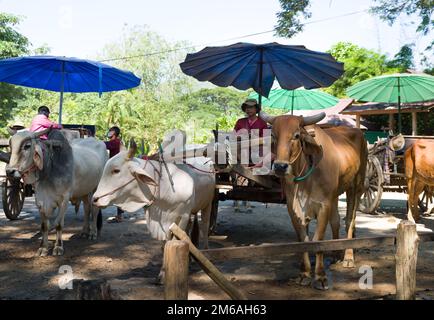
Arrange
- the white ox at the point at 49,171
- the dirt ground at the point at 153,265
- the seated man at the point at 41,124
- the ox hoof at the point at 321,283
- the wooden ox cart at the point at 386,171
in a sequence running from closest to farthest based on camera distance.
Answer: the dirt ground at the point at 153,265
the ox hoof at the point at 321,283
the white ox at the point at 49,171
the seated man at the point at 41,124
the wooden ox cart at the point at 386,171

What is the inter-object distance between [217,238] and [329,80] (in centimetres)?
293

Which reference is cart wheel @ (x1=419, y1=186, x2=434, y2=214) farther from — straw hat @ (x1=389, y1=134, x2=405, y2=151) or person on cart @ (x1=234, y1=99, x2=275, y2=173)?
person on cart @ (x1=234, y1=99, x2=275, y2=173)

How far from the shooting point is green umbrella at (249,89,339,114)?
420 inches

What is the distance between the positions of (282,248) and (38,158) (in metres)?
3.85

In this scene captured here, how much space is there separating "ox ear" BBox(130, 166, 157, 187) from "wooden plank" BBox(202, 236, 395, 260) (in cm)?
152

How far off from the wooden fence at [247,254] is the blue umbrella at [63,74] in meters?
4.75

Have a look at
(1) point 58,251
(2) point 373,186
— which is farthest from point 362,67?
(1) point 58,251

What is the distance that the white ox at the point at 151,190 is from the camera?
4.45m

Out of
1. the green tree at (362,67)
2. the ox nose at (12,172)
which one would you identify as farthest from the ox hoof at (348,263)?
the green tree at (362,67)

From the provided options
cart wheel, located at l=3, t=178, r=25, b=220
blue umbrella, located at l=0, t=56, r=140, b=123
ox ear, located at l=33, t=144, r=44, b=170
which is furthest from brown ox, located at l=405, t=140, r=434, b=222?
cart wheel, located at l=3, t=178, r=25, b=220

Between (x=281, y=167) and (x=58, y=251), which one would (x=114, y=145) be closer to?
(x=58, y=251)

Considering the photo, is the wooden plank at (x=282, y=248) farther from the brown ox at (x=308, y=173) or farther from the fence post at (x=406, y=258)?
the brown ox at (x=308, y=173)

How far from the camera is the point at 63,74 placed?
7727mm

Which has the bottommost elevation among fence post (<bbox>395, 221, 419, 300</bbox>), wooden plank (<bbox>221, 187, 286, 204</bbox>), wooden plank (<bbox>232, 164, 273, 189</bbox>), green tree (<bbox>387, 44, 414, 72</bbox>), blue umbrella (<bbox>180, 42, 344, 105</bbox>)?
fence post (<bbox>395, 221, 419, 300</bbox>)
